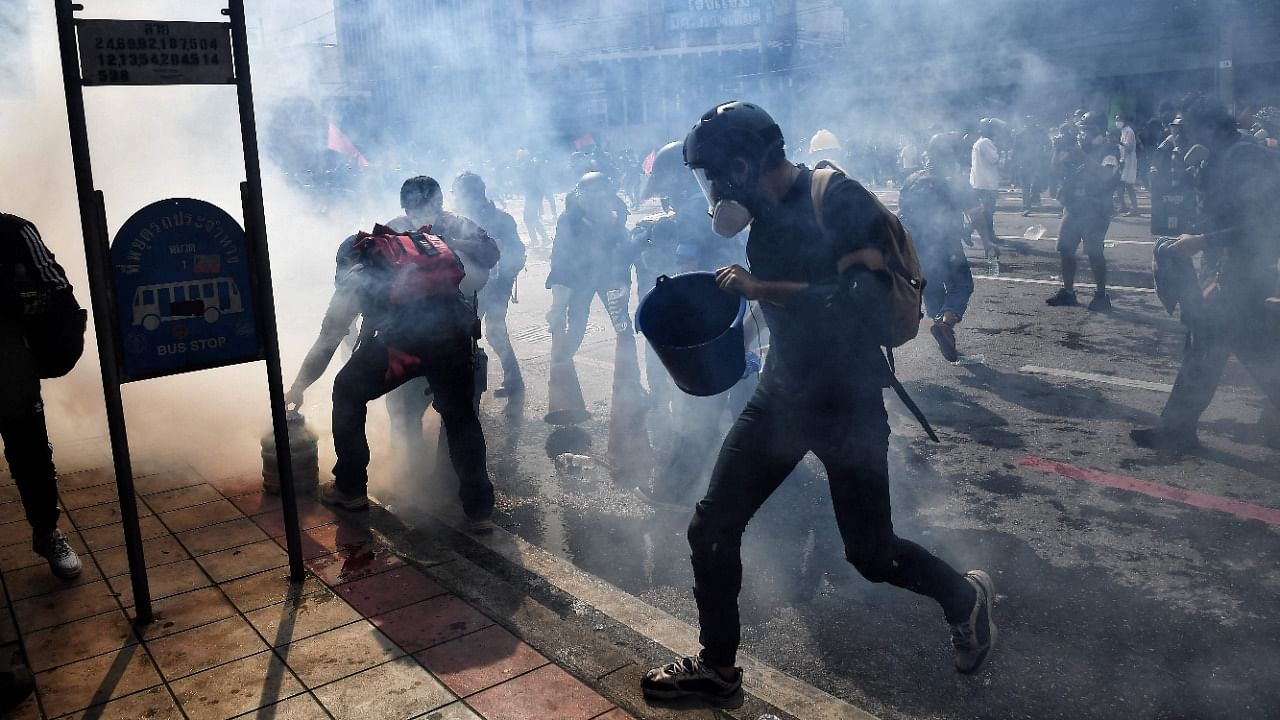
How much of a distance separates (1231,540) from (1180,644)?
1089mm

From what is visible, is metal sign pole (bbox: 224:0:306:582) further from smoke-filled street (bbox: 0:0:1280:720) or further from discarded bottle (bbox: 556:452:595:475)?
discarded bottle (bbox: 556:452:595:475)

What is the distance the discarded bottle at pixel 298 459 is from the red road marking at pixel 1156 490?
366cm

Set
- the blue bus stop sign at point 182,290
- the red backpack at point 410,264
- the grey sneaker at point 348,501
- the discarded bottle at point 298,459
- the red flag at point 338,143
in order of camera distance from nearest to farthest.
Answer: the blue bus stop sign at point 182,290
the red backpack at point 410,264
the grey sneaker at point 348,501
the discarded bottle at point 298,459
the red flag at point 338,143

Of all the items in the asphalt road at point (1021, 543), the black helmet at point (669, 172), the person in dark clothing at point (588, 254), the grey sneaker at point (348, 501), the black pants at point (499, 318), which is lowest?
the asphalt road at point (1021, 543)

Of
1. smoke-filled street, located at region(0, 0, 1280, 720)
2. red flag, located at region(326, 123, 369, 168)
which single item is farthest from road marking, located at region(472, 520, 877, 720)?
red flag, located at region(326, 123, 369, 168)

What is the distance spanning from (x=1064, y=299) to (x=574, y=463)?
6091mm

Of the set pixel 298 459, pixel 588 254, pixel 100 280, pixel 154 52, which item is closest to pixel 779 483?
pixel 100 280

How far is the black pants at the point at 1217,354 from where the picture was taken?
5.29 meters

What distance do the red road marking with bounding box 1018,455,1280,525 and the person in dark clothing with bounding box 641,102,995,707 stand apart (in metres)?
2.29

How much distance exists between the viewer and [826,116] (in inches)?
810

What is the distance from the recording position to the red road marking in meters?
4.51

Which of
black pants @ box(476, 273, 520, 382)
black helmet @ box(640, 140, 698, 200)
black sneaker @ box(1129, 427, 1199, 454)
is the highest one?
black helmet @ box(640, 140, 698, 200)

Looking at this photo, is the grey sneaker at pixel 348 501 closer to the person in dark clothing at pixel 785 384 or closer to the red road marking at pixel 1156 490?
the person in dark clothing at pixel 785 384

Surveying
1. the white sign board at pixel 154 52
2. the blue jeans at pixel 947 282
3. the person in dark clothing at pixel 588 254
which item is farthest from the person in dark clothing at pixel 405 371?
the blue jeans at pixel 947 282
